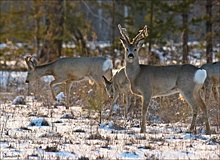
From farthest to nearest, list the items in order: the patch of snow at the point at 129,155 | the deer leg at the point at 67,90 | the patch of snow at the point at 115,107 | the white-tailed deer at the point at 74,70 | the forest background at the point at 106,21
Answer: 1. the forest background at the point at 106,21
2. the white-tailed deer at the point at 74,70
3. the deer leg at the point at 67,90
4. the patch of snow at the point at 115,107
5. the patch of snow at the point at 129,155

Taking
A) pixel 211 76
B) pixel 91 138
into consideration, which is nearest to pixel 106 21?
pixel 211 76

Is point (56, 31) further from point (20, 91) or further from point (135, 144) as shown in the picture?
point (135, 144)

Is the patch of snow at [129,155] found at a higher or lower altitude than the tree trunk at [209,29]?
lower

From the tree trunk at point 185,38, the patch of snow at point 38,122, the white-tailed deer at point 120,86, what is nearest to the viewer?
the patch of snow at point 38,122

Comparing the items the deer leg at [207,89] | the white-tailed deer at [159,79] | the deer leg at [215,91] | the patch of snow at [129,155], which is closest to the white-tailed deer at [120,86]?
the deer leg at [207,89]

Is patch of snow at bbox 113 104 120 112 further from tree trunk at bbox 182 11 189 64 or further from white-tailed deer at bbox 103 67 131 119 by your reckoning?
tree trunk at bbox 182 11 189 64

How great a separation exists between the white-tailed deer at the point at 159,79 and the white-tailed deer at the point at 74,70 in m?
4.93

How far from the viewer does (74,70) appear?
17.0 metres

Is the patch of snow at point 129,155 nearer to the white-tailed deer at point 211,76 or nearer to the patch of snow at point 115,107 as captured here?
the white-tailed deer at point 211,76

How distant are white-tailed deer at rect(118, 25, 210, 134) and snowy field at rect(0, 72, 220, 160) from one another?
57 cm

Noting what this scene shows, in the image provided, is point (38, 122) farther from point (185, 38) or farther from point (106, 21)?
point (106, 21)

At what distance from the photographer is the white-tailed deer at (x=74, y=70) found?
16.8 metres

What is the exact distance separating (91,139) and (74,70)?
7.44 m

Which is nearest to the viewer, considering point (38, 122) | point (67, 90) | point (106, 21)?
point (38, 122)
